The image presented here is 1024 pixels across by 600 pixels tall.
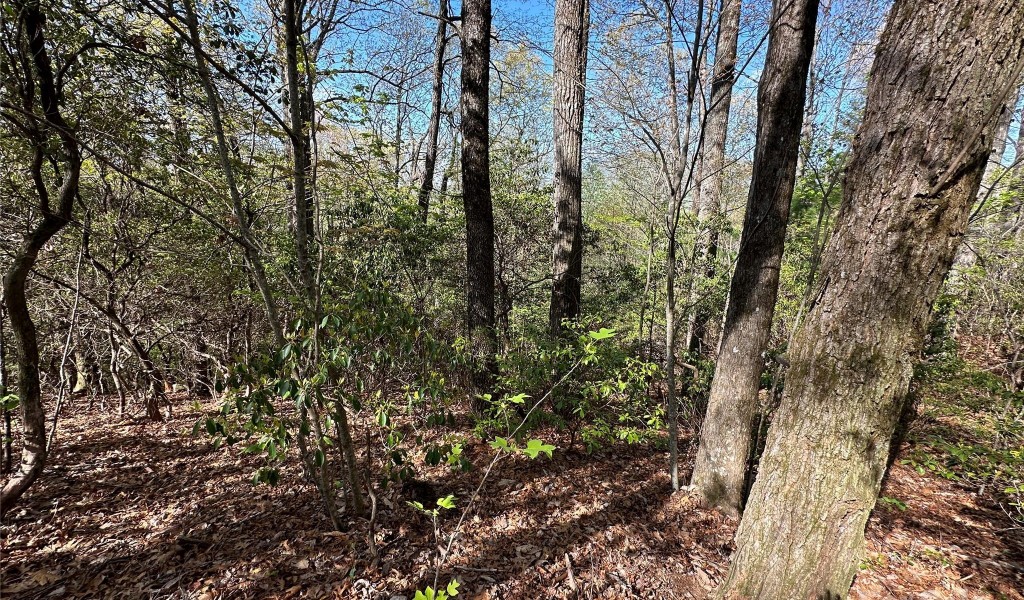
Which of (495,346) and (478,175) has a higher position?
(478,175)

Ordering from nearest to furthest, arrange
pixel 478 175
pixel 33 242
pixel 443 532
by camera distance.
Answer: pixel 33 242 < pixel 443 532 < pixel 478 175

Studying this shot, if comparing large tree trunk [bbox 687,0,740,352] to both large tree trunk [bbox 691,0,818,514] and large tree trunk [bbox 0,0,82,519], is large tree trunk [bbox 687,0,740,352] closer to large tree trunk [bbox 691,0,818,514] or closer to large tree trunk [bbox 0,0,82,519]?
large tree trunk [bbox 691,0,818,514]

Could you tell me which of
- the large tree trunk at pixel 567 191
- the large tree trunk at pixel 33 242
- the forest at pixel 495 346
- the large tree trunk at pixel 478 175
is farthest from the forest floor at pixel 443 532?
the large tree trunk at pixel 567 191

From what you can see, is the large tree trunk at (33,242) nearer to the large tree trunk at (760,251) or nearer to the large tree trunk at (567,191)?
the large tree trunk at (567,191)

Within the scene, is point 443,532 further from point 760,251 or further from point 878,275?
point 760,251

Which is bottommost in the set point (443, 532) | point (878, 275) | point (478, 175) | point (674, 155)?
point (443, 532)

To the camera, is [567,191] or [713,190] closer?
[567,191]

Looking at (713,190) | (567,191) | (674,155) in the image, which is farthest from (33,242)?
(713,190)

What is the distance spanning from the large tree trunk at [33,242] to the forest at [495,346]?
23 mm

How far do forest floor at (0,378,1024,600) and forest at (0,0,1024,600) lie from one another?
0.09ft

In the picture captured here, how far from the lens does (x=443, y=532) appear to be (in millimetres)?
3006

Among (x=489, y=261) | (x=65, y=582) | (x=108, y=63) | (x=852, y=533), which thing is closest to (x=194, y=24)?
(x=108, y=63)

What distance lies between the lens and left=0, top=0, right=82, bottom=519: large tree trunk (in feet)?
8.38

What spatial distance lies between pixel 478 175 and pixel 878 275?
369 centimetres
